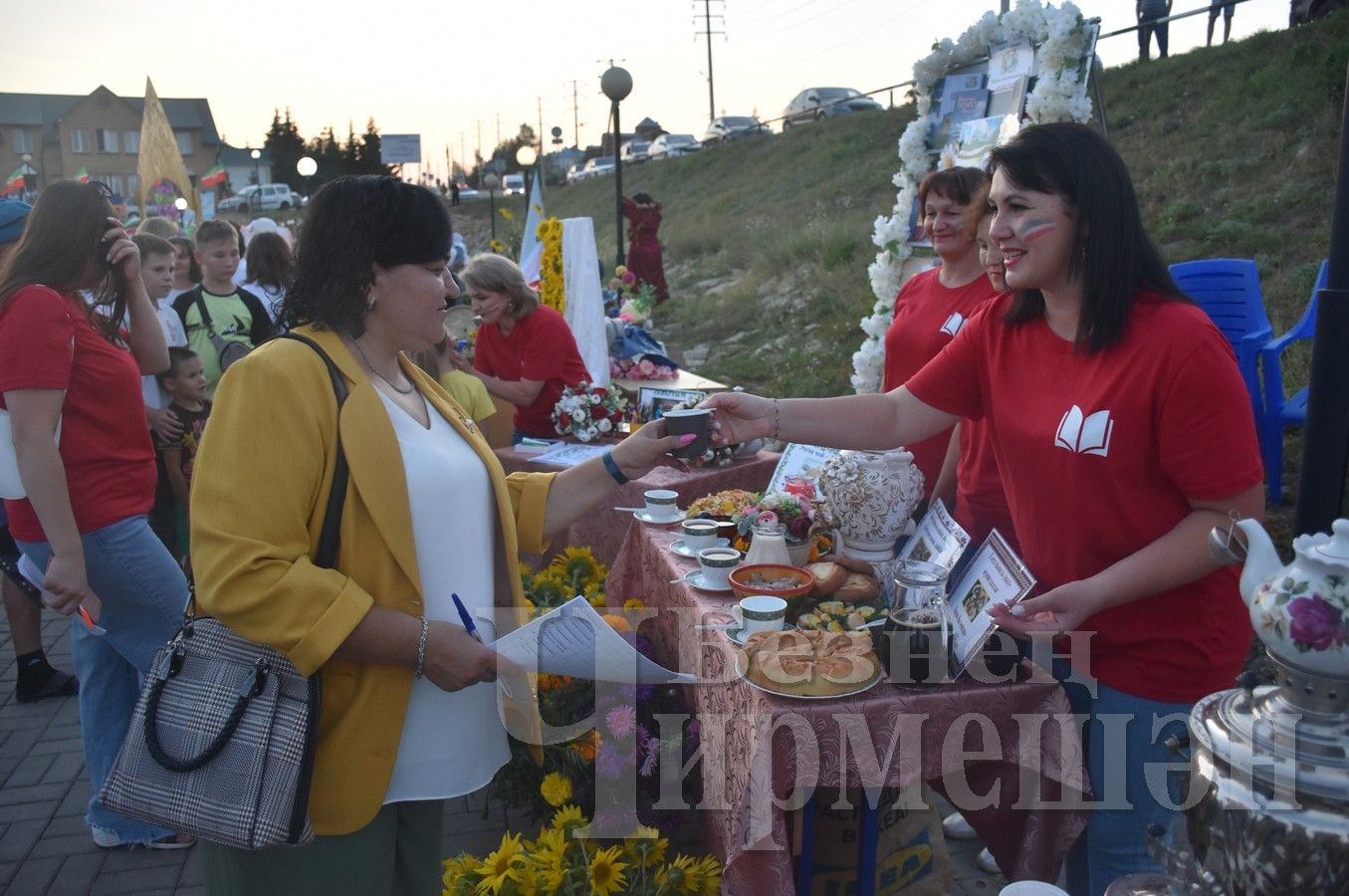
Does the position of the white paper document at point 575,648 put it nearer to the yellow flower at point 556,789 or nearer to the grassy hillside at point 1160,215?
the yellow flower at point 556,789

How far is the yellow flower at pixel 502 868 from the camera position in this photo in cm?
254

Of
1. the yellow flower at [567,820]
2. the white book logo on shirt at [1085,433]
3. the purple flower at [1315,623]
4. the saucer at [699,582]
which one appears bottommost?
the yellow flower at [567,820]

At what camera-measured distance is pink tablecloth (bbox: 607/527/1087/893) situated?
2.20 m

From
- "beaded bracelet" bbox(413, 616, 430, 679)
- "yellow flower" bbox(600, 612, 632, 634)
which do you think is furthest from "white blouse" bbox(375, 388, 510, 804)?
"yellow flower" bbox(600, 612, 632, 634)

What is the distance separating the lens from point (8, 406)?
111 inches

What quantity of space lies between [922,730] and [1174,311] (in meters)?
1.08

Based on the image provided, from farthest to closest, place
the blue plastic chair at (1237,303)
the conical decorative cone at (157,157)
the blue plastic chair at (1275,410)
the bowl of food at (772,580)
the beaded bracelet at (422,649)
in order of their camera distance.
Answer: the conical decorative cone at (157,157) < the blue plastic chair at (1237,303) < the blue plastic chair at (1275,410) < the bowl of food at (772,580) < the beaded bracelet at (422,649)

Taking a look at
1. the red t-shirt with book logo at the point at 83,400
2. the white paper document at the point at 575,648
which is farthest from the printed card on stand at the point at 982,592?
the red t-shirt with book logo at the point at 83,400

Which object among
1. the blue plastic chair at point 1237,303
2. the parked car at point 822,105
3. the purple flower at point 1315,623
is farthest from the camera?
the parked car at point 822,105

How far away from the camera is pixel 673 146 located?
4469 centimetres

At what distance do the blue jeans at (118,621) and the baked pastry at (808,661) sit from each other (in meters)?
2.00

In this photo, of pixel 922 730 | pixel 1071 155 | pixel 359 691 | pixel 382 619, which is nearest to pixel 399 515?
pixel 382 619

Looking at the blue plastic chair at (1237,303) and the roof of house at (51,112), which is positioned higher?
the roof of house at (51,112)

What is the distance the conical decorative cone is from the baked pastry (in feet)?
36.2
